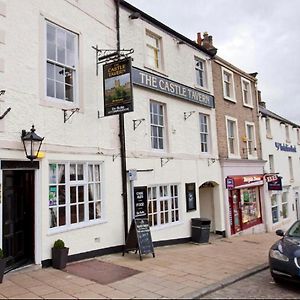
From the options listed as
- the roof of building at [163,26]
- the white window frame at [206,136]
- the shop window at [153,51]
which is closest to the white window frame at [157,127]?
the shop window at [153,51]

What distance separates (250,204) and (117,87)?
39.4ft

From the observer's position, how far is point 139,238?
32.6 feet

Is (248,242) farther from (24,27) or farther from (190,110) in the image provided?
(24,27)

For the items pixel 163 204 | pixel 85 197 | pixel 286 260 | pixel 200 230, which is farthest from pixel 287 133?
pixel 286 260

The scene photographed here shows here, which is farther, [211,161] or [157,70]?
[211,161]

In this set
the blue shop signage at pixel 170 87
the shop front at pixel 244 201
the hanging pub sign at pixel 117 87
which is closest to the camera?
the hanging pub sign at pixel 117 87

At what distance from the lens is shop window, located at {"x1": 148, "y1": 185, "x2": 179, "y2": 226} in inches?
480

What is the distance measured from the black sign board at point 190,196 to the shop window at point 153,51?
4.85 m

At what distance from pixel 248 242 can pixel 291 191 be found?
38.4ft

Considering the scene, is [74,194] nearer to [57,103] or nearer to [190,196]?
[57,103]

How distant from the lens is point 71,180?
9383 millimetres

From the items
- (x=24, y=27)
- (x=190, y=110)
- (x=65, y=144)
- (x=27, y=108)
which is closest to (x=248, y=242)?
(x=190, y=110)

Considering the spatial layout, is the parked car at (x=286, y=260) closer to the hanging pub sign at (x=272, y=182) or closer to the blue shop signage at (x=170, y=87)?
the blue shop signage at (x=170, y=87)

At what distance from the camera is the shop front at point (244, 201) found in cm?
1658
